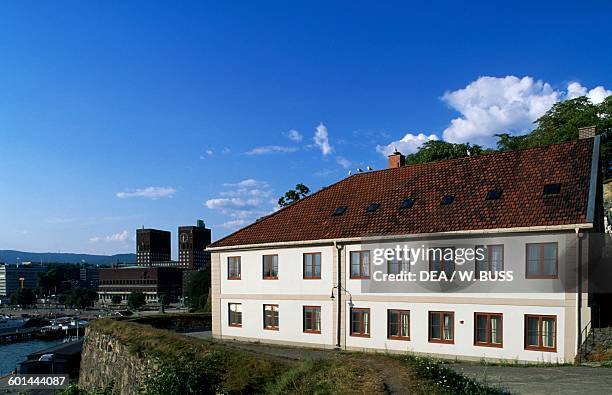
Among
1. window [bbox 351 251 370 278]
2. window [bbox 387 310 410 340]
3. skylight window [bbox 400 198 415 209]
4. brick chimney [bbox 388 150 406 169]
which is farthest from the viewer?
brick chimney [bbox 388 150 406 169]

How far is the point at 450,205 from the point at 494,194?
2.04 m

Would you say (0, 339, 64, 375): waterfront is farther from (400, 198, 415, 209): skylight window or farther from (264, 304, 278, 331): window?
(400, 198, 415, 209): skylight window

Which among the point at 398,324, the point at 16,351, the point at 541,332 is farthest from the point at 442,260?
the point at 16,351

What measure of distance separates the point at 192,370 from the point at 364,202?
1543 centimetres

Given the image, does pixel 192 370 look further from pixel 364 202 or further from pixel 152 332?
pixel 364 202

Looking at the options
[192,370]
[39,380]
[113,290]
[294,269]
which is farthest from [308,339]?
[113,290]

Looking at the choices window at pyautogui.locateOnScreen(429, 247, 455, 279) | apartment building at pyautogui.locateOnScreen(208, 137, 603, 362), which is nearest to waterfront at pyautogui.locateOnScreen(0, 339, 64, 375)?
apartment building at pyautogui.locateOnScreen(208, 137, 603, 362)

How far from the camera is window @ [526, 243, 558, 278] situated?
19.3 meters

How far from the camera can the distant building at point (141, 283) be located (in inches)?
7249

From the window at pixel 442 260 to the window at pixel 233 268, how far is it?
39.3 feet

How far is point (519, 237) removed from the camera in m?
20.2

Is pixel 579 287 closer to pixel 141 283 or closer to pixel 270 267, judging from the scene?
pixel 270 267

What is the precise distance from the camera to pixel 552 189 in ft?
69.4

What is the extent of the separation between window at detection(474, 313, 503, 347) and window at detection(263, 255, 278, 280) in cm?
1096
